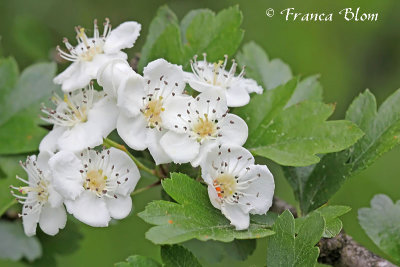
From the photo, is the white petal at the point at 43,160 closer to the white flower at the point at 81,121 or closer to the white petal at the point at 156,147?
the white flower at the point at 81,121

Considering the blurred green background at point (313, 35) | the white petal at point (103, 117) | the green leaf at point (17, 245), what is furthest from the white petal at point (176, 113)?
the blurred green background at point (313, 35)

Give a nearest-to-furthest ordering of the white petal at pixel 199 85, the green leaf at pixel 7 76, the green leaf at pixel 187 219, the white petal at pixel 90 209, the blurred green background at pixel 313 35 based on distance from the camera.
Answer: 1. the green leaf at pixel 187 219
2. the white petal at pixel 90 209
3. the white petal at pixel 199 85
4. the green leaf at pixel 7 76
5. the blurred green background at pixel 313 35

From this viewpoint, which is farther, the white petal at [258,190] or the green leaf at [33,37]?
the green leaf at [33,37]

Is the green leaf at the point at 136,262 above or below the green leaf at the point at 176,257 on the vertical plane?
below

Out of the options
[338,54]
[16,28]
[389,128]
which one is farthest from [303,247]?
[338,54]

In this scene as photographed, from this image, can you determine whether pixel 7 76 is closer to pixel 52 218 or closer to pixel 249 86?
pixel 52 218

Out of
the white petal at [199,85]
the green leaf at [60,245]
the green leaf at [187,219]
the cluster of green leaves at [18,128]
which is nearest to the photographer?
the green leaf at [187,219]
